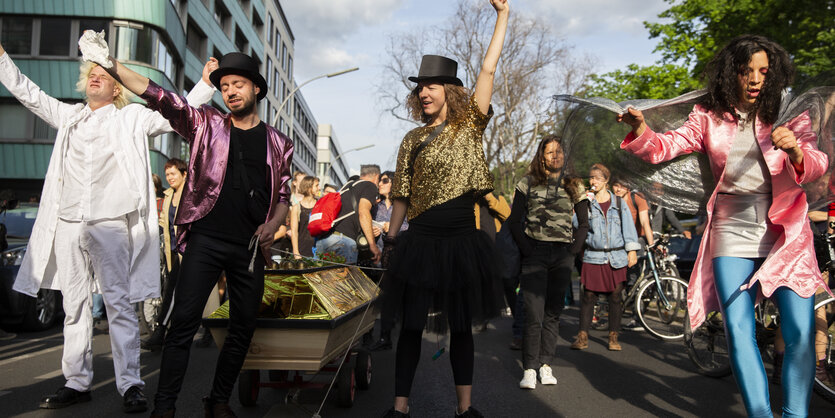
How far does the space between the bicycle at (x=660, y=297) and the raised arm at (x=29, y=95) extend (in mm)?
6621

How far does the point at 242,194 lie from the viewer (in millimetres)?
4094

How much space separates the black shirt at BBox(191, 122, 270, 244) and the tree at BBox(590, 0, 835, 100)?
12.2m

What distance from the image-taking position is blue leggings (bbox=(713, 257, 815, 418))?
10.9 feet

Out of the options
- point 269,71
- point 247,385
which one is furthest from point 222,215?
point 269,71

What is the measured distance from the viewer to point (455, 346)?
12.8ft

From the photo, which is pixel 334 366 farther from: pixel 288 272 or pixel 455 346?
pixel 455 346

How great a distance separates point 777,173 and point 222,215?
289 cm

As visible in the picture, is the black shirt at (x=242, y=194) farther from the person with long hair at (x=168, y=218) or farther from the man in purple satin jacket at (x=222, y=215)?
the person with long hair at (x=168, y=218)

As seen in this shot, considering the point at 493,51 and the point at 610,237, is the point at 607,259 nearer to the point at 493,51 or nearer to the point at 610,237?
the point at 610,237

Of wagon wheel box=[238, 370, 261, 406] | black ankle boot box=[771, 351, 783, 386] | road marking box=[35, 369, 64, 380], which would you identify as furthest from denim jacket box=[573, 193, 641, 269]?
road marking box=[35, 369, 64, 380]

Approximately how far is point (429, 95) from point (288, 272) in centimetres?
157

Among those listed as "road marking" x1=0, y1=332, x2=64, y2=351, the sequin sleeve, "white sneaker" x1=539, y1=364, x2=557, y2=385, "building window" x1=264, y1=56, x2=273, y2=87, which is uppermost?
"building window" x1=264, y1=56, x2=273, y2=87

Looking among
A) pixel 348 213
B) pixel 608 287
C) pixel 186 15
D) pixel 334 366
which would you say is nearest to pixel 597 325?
pixel 608 287

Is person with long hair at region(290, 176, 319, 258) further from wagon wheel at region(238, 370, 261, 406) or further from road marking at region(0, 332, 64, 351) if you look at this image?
wagon wheel at region(238, 370, 261, 406)
